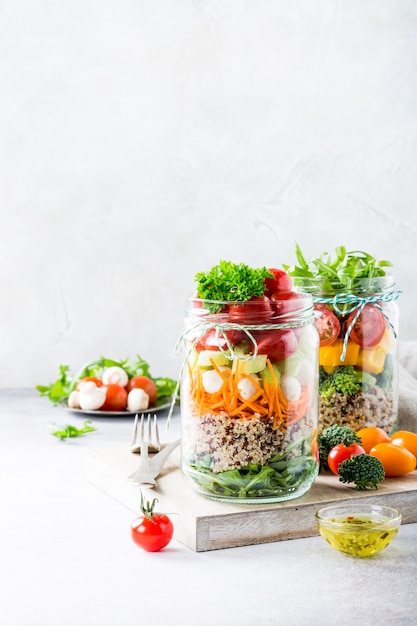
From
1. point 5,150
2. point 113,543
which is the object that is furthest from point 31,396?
point 113,543

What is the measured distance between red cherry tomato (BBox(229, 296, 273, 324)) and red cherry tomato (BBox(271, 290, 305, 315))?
0.02m

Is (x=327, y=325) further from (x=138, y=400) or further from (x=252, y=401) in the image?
(x=138, y=400)

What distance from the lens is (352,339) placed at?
1550 mm

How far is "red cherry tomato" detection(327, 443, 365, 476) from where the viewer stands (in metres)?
1.44

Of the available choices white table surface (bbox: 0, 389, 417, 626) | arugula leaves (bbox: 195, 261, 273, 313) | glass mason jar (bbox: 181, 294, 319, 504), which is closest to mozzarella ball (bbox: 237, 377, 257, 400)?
glass mason jar (bbox: 181, 294, 319, 504)

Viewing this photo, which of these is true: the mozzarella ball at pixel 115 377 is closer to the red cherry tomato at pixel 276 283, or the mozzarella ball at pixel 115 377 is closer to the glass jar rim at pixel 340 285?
the glass jar rim at pixel 340 285

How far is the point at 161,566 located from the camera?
1210 millimetres

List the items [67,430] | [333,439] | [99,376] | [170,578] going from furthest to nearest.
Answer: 1. [99,376]
2. [67,430]
3. [333,439]
4. [170,578]

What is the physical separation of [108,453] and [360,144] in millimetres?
1462

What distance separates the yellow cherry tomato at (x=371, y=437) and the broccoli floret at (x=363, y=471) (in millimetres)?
104

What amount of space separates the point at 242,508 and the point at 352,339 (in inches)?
15.8

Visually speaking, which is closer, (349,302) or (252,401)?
(252,401)

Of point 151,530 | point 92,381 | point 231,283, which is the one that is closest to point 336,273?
point 231,283

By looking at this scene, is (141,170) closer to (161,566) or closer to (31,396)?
(31,396)
